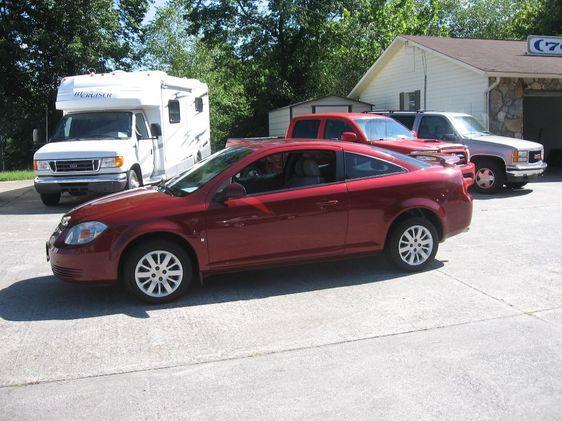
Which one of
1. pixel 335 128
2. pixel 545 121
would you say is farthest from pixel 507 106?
pixel 335 128

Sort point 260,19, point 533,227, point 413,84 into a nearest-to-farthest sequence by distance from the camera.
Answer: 1. point 533,227
2. point 413,84
3. point 260,19

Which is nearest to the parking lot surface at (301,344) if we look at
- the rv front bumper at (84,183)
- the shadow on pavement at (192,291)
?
the shadow on pavement at (192,291)

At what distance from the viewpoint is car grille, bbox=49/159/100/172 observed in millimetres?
11391

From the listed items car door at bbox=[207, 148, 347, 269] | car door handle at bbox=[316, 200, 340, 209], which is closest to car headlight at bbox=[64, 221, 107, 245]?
car door at bbox=[207, 148, 347, 269]

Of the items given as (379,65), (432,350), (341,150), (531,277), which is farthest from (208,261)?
(379,65)

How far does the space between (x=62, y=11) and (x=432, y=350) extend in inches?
984

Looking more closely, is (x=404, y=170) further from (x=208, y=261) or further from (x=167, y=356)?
(x=167, y=356)

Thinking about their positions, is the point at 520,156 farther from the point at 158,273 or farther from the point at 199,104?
the point at 158,273

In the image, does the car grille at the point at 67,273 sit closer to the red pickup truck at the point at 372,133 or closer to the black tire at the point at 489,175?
the red pickup truck at the point at 372,133

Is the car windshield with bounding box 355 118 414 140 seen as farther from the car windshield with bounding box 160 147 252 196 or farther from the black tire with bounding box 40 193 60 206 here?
the black tire with bounding box 40 193 60 206

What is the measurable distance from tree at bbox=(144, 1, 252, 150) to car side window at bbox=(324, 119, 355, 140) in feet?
63.0

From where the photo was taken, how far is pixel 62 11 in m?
24.8

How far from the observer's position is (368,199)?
6.18 m

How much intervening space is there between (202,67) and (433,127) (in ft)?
97.9
